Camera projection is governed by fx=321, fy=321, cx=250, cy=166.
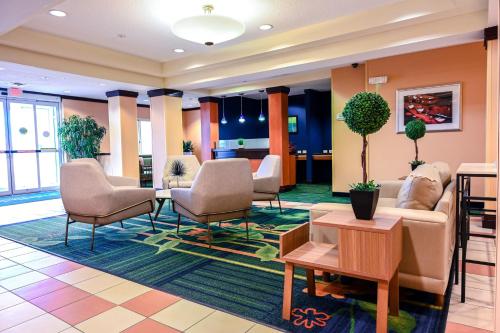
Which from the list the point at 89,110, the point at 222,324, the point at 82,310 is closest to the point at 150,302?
the point at 82,310

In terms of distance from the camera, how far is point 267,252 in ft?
11.2

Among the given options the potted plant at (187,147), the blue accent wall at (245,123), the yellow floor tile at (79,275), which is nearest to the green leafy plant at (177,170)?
the yellow floor tile at (79,275)

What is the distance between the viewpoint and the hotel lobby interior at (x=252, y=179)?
207 centimetres

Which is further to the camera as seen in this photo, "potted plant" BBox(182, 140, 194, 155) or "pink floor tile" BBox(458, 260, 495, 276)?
"potted plant" BBox(182, 140, 194, 155)

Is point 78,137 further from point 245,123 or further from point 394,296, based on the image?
point 394,296

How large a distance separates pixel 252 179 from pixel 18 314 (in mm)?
2489

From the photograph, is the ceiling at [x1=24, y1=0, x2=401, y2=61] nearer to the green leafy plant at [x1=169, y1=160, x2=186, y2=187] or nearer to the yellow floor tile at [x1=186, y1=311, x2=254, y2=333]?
the green leafy plant at [x1=169, y1=160, x2=186, y2=187]

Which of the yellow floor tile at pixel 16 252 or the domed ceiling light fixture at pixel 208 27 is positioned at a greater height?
the domed ceiling light fixture at pixel 208 27

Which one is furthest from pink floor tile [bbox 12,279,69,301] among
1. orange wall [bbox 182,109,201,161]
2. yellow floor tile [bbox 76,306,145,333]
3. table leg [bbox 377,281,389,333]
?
orange wall [bbox 182,109,201,161]

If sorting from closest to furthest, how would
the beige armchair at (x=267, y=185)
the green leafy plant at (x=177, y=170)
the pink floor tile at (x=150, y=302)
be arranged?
the pink floor tile at (x=150, y=302) < the beige armchair at (x=267, y=185) < the green leafy plant at (x=177, y=170)

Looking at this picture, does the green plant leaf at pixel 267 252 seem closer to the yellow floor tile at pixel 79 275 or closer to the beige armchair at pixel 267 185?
the beige armchair at pixel 267 185

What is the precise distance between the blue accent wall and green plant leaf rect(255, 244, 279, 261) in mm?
8568

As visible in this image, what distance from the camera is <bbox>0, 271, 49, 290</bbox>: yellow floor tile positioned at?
2730mm

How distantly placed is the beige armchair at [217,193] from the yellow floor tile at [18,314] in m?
1.65
